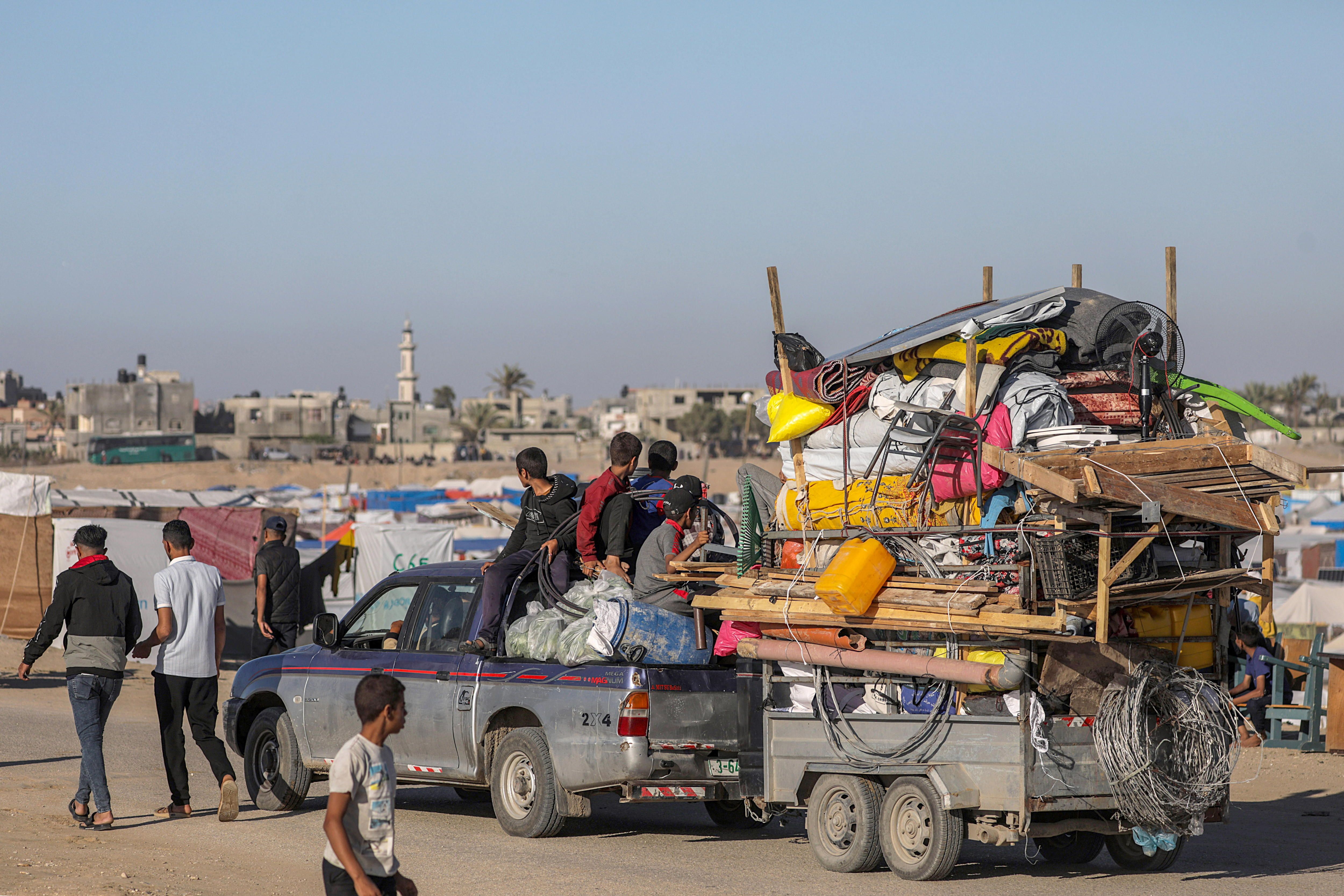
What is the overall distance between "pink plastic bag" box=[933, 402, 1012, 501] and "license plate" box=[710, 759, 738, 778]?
7.27 ft

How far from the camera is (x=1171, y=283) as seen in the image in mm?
9758

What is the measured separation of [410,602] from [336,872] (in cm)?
566

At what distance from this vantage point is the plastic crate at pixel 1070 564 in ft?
25.3

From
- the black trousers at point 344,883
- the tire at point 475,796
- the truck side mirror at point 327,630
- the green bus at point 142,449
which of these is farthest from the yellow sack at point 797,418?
the green bus at point 142,449

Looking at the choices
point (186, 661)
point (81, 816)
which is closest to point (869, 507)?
point (186, 661)

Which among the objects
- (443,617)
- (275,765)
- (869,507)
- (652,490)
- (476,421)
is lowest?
(275,765)

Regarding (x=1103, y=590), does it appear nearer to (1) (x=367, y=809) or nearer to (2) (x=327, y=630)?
(1) (x=367, y=809)

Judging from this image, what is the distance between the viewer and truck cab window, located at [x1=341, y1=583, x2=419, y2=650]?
10.9 m

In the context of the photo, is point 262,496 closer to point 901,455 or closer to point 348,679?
point 348,679

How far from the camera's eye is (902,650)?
8.51 m

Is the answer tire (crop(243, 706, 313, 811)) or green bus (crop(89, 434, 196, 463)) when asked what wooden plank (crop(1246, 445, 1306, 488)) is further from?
green bus (crop(89, 434, 196, 463))

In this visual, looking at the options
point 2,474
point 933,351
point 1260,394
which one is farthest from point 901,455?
point 1260,394

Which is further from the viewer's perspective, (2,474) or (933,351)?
(2,474)

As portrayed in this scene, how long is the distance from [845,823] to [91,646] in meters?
5.08
